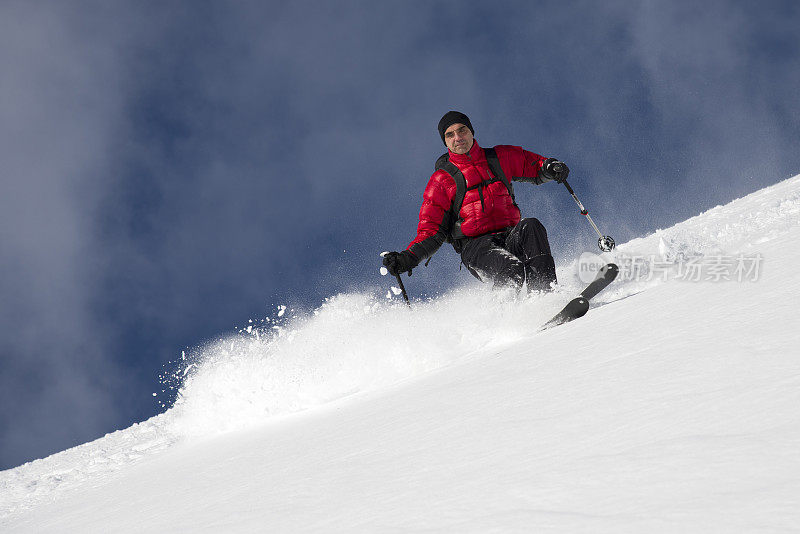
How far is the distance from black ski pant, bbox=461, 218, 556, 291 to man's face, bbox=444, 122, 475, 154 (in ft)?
3.03

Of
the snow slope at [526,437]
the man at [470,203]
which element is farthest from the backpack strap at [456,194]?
the snow slope at [526,437]

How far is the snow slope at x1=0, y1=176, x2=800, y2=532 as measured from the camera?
1.16m

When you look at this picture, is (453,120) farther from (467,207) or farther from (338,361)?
(338,361)

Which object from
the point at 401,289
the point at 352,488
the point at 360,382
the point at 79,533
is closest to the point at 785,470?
the point at 352,488

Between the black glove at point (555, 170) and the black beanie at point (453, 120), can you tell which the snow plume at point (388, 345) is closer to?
the black glove at point (555, 170)

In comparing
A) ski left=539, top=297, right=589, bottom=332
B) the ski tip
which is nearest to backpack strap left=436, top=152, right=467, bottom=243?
the ski tip

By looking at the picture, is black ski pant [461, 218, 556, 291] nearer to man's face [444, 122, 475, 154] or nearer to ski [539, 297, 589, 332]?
ski [539, 297, 589, 332]

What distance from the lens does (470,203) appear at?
5.72 m

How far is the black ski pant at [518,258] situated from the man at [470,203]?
0.01 metres

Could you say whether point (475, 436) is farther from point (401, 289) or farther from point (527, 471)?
point (401, 289)

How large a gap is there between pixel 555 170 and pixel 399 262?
188 cm

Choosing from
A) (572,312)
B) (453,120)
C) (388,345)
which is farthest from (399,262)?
(572,312)

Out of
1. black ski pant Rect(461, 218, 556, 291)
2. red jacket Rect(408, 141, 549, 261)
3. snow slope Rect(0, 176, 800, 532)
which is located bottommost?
snow slope Rect(0, 176, 800, 532)

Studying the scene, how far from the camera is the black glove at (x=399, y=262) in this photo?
5451 millimetres
